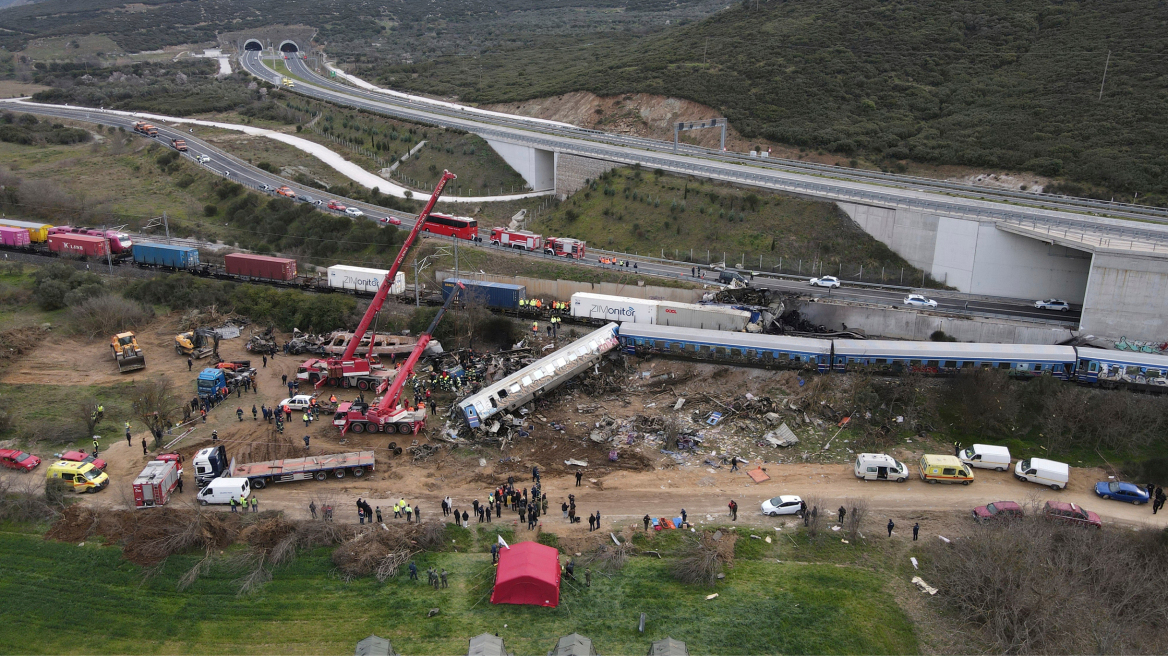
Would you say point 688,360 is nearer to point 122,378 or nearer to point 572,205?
point 572,205

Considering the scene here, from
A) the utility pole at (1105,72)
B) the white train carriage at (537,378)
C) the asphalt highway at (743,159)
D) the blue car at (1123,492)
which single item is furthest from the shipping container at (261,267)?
the utility pole at (1105,72)

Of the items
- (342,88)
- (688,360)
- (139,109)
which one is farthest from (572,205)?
(139,109)

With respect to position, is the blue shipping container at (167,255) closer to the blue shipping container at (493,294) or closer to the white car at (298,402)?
the blue shipping container at (493,294)

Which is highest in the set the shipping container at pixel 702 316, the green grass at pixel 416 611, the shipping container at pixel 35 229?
the shipping container at pixel 35 229

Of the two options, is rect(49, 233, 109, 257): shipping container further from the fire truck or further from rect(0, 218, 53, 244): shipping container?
the fire truck

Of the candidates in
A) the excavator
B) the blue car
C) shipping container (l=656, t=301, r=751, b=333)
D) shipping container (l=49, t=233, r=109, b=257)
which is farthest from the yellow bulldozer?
the blue car

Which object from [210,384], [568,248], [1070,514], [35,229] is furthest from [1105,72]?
[35,229]

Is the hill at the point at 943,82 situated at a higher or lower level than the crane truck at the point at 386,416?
higher
